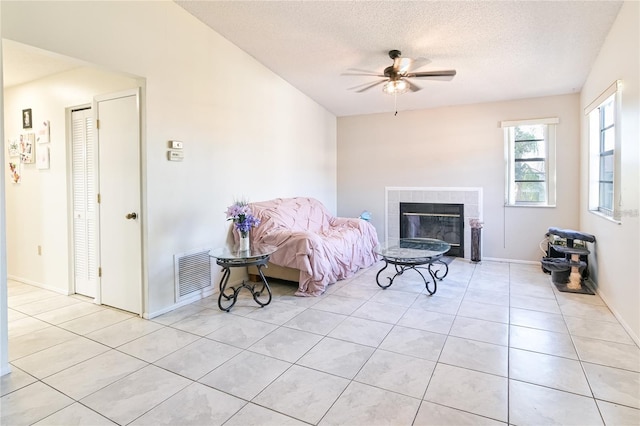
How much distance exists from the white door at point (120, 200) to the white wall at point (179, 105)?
166mm

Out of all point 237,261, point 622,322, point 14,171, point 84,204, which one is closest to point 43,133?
point 14,171

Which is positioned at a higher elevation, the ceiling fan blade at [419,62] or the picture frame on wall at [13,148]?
the ceiling fan blade at [419,62]

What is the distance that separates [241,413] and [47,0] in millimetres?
2901

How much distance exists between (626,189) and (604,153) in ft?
4.29

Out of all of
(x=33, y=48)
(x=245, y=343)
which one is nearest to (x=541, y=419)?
(x=245, y=343)

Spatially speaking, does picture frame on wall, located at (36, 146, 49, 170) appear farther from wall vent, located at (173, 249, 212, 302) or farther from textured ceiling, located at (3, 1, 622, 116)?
wall vent, located at (173, 249, 212, 302)

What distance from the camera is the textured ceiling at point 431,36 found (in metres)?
2.90

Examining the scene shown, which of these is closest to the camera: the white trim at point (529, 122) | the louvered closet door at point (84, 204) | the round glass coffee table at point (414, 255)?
the louvered closet door at point (84, 204)

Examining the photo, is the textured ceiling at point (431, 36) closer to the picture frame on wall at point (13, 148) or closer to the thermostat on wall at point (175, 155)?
the thermostat on wall at point (175, 155)

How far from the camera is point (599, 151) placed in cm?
400

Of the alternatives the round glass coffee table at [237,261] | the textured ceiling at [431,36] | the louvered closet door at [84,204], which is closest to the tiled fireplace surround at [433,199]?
the textured ceiling at [431,36]

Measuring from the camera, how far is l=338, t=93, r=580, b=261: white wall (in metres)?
5.09

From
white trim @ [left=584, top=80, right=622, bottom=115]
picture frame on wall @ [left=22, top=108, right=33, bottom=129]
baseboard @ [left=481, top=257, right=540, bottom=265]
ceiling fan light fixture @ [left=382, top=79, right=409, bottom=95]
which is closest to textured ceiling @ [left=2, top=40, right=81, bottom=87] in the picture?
picture frame on wall @ [left=22, top=108, right=33, bottom=129]

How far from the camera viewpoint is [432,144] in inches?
233
